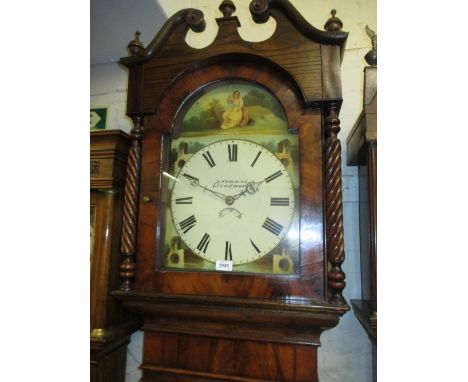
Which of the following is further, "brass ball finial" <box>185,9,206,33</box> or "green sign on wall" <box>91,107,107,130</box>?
"green sign on wall" <box>91,107,107,130</box>

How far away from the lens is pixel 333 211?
650 millimetres

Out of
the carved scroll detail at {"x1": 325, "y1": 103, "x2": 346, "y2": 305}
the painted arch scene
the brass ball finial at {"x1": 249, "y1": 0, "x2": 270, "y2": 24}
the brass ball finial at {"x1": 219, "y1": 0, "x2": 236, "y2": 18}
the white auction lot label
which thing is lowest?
the white auction lot label

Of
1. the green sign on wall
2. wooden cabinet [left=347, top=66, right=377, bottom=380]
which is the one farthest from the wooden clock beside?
the green sign on wall

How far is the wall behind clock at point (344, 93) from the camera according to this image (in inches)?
35.4

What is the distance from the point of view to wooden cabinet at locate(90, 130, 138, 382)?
32.1 inches

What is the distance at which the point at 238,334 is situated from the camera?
2.26ft

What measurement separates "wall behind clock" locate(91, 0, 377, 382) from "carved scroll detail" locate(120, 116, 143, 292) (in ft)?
1.33

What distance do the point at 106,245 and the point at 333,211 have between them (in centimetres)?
60

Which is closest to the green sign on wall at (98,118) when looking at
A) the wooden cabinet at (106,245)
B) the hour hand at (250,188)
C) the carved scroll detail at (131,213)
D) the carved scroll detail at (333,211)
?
the wooden cabinet at (106,245)

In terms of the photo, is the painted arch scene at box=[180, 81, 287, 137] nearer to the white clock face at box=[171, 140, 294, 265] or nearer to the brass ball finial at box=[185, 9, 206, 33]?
the white clock face at box=[171, 140, 294, 265]

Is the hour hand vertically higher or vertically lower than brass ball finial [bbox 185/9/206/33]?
lower

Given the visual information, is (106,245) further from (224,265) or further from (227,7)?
(227,7)
